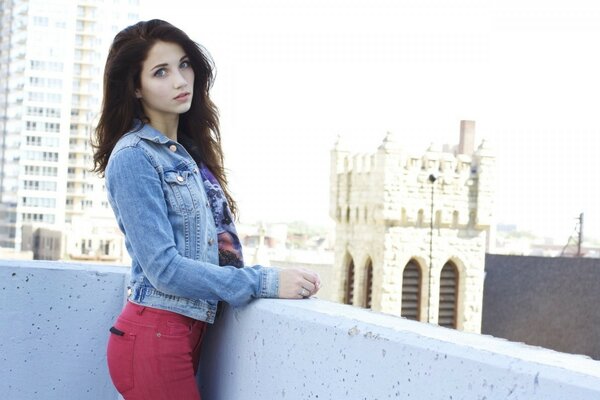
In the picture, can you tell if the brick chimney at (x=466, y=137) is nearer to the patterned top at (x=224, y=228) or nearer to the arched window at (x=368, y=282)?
the arched window at (x=368, y=282)

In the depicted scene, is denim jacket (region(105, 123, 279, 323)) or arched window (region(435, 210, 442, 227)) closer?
denim jacket (region(105, 123, 279, 323))

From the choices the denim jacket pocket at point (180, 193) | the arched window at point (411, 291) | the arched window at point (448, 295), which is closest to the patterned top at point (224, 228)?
the denim jacket pocket at point (180, 193)

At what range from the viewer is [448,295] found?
30078mm

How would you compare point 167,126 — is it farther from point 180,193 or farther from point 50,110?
point 50,110

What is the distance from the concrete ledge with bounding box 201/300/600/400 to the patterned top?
0.13m

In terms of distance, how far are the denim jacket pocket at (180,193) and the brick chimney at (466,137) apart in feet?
119

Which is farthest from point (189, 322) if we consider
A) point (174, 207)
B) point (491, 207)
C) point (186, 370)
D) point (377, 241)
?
point (491, 207)

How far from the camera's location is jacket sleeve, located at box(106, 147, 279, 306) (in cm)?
198

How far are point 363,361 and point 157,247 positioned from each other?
0.55 meters

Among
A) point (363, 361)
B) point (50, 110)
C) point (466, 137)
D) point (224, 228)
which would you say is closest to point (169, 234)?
point (224, 228)

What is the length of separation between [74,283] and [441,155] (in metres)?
27.0

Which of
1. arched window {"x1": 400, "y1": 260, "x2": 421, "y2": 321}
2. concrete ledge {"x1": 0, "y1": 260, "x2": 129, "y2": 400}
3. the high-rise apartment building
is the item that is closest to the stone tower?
arched window {"x1": 400, "y1": 260, "x2": 421, "y2": 321}

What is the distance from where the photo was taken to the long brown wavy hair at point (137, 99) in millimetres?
2176

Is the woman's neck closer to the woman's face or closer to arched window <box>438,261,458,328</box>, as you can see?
the woman's face
